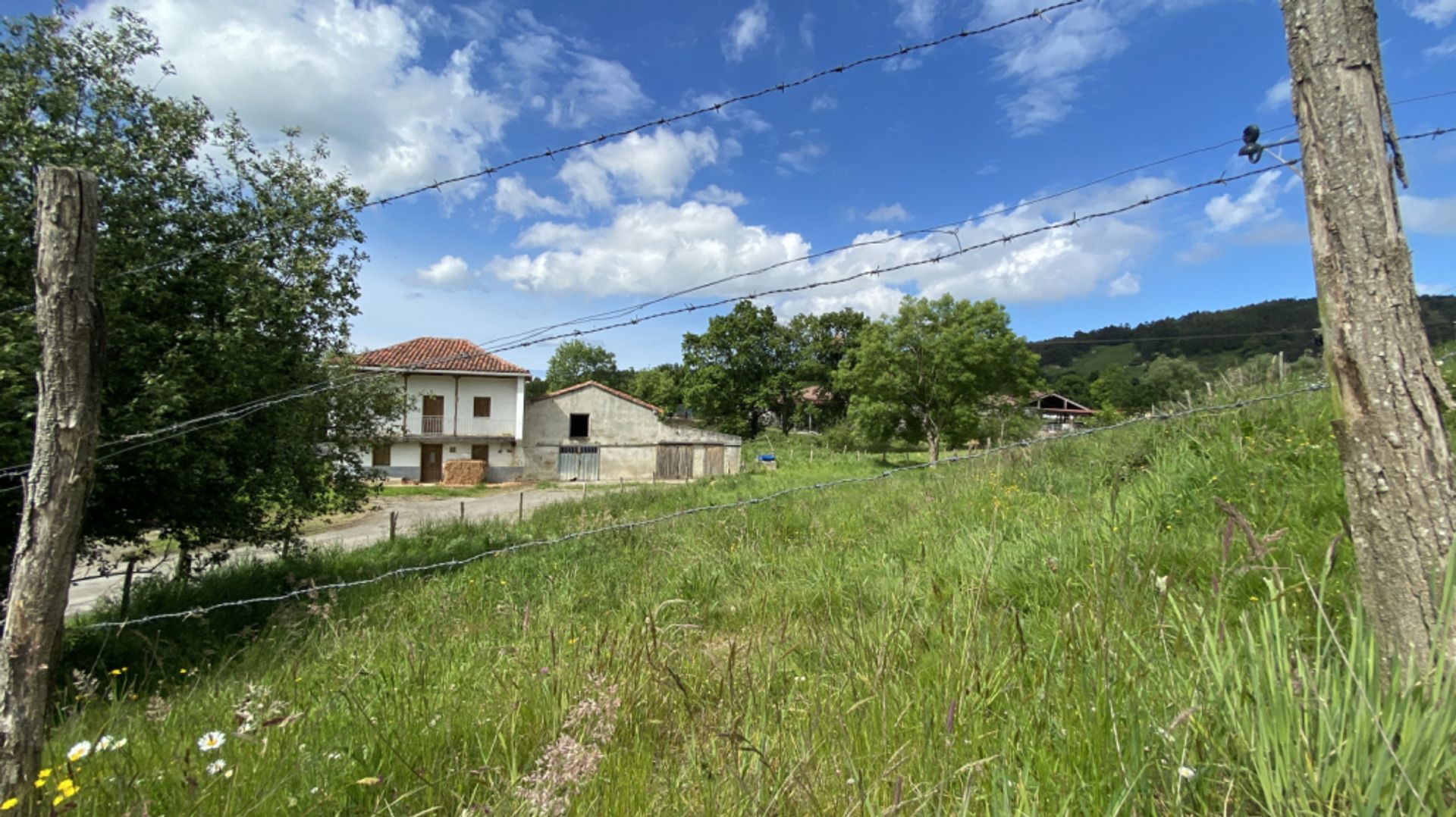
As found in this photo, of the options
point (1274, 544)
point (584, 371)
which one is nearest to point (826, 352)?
point (584, 371)

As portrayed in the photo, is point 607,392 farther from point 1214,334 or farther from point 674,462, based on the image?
point 1214,334

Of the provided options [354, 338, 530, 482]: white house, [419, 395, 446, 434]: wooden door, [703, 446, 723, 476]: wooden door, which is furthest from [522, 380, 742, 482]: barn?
[419, 395, 446, 434]: wooden door

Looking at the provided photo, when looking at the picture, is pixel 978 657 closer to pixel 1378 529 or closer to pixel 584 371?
pixel 1378 529

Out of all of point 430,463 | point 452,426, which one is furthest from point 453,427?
point 430,463

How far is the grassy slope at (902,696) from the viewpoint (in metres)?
1.17

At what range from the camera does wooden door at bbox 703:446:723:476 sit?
31.9 metres

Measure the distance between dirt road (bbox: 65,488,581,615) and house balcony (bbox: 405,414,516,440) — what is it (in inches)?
217

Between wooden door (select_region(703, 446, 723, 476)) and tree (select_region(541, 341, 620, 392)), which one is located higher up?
tree (select_region(541, 341, 620, 392))

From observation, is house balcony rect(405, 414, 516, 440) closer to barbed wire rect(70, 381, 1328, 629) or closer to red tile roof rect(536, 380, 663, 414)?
red tile roof rect(536, 380, 663, 414)

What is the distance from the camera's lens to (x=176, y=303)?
6.57 meters

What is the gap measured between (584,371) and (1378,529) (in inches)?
3080

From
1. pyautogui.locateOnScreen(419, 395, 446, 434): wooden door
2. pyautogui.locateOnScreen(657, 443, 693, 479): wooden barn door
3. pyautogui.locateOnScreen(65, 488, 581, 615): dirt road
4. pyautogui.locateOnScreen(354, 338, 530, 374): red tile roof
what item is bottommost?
pyautogui.locateOnScreen(65, 488, 581, 615): dirt road

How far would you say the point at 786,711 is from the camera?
1.79 meters

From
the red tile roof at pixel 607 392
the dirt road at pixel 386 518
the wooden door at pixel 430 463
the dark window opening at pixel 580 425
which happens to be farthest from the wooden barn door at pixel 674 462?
the wooden door at pixel 430 463
